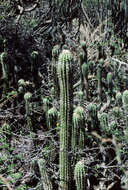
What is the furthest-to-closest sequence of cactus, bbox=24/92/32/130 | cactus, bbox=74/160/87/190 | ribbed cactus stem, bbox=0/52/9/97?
ribbed cactus stem, bbox=0/52/9/97
cactus, bbox=24/92/32/130
cactus, bbox=74/160/87/190

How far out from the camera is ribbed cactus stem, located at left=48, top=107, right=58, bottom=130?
4102mm

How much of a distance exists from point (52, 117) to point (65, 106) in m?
1.12

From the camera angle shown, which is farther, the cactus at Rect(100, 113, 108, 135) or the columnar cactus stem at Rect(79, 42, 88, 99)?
the columnar cactus stem at Rect(79, 42, 88, 99)

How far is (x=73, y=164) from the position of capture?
3594 millimetres

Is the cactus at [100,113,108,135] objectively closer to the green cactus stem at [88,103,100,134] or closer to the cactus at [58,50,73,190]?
the green cactus stem at [88,103,100,134]

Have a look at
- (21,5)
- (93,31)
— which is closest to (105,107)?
(93,31)

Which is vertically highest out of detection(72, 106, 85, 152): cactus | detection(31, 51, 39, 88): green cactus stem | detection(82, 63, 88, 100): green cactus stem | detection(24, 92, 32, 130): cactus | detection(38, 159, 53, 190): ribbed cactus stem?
detection(31, 51, 39, 88): green cactus stem

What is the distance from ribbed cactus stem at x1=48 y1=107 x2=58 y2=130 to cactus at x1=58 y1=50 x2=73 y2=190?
0.93 meters

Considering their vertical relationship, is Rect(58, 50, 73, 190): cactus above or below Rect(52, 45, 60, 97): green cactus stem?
below

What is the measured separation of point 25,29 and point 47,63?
3.64ft

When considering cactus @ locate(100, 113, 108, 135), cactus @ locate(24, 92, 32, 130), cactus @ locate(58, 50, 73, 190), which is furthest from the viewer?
cactus @ locate(24, 92, 32, 130)

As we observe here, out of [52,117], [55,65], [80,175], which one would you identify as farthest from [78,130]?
[55,65]

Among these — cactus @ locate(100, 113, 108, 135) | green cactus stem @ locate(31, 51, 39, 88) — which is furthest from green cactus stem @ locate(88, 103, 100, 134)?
green cactus stem @ locate(31, 51, 39, 88)

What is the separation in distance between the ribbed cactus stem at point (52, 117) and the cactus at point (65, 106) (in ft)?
3.04
